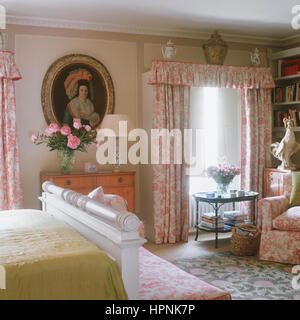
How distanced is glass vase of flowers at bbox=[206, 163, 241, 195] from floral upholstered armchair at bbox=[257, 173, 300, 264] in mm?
752

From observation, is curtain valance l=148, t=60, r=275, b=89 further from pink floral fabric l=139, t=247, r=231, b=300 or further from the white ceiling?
pink floral fabric l=139, t=247, r=231, b=300

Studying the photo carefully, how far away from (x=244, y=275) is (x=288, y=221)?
2.64 feet

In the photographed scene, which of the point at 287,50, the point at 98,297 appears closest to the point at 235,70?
the point at 287,50

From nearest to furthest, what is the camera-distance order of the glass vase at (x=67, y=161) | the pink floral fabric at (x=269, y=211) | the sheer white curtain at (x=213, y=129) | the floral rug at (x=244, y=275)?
the floral rug at (x=244, y=275) → the pink floral fabric at (x=269, y=211) → the glass vase at (x=67, y=161) → the sheer white curtain at (x=213, y=129)

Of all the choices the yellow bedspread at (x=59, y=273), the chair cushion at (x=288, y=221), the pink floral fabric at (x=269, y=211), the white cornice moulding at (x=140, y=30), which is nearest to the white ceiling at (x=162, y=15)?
the white cornice moulding at (x=140, y=30)

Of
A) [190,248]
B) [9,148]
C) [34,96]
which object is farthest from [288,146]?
[9,148]

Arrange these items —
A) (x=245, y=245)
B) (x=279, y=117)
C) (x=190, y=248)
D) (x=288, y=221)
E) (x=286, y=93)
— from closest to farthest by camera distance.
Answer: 1. (x=288, y=221)
2. (x=245, y=245)
3. (x=190, y=248)
4. (x=286, y=93)
5. (x=279, y=117)

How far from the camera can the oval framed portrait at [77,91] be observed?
16.8 feet

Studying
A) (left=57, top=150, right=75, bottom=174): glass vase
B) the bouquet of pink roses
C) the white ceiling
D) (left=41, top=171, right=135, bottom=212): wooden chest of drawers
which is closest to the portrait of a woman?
(left=57, top=150, right=75, bottom=174): glass vase

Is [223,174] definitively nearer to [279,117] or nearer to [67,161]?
[279,117]

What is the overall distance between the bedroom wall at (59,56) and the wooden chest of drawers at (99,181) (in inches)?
13.5

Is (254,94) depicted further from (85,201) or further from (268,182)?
(85,201)

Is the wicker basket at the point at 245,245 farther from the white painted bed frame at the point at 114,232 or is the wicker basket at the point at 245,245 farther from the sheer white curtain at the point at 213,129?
the white painted bed frame at the point at 114,232

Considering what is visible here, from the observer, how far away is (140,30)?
5512 mm
